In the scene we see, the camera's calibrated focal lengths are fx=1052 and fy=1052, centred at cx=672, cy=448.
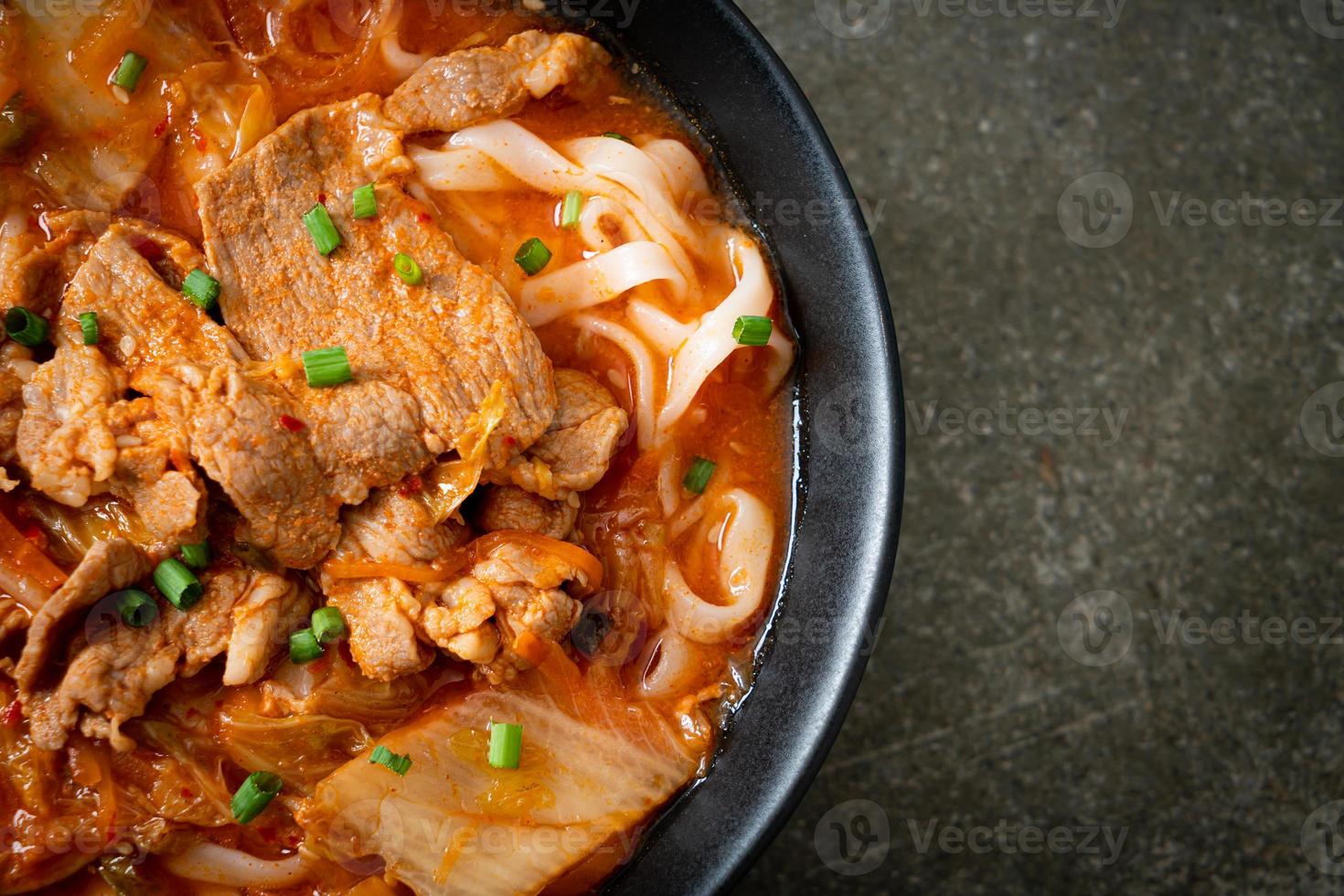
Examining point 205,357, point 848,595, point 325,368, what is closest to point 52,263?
point 205,357

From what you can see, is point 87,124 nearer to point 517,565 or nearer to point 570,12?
point 570,12

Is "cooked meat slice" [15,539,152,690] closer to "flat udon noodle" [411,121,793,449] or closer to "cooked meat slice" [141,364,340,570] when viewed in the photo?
"cooked meat slice" [141,364,340,570]

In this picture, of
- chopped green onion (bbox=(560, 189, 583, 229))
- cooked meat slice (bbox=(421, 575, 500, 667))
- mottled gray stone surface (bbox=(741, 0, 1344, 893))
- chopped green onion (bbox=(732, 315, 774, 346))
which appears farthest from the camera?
A: mottled gray stone surface (bbox=(741, 0, 1344, 893))

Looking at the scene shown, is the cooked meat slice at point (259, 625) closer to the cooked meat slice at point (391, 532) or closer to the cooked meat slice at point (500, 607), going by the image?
the cooked meat slice at point (391, 532)

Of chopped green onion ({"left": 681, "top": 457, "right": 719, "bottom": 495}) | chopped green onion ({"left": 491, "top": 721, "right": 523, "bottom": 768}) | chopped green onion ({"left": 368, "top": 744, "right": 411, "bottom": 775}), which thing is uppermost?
chopped green onion ({"left": 368, "top": 744, "right": 411, "bottom": 775})

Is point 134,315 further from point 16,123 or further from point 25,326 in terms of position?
point 16,123

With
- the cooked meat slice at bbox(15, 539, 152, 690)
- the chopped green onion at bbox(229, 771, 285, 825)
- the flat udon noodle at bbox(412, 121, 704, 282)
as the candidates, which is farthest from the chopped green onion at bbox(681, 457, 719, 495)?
the cooked meat slice at bbox(15, 539, 152, 690)
